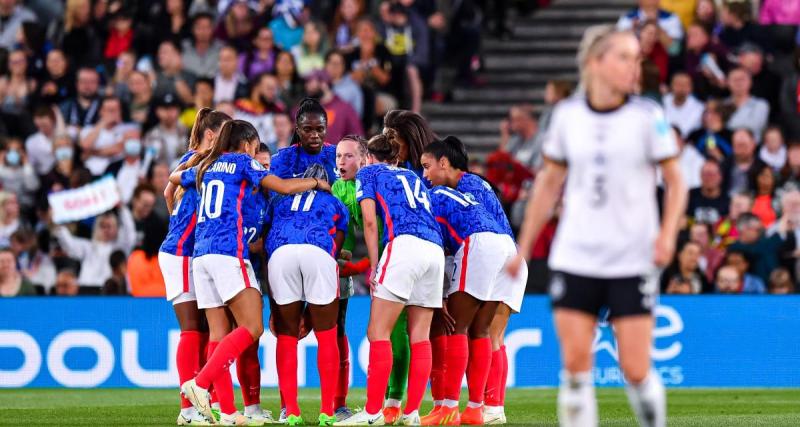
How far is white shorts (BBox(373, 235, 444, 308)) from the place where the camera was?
34.3ft

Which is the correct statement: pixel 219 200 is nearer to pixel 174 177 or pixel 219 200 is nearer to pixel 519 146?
pixel 174 177

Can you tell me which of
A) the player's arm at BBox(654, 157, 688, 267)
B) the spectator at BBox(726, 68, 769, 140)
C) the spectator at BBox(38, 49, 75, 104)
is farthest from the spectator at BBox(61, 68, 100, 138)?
the player's arm at BBox(654, 157, 688, 267)

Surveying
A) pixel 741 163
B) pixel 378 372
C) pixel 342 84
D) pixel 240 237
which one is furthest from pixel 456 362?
pixel 342 84

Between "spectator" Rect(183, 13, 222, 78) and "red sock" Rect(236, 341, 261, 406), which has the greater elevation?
"spectator" Rect(183, 13, 222, 78)

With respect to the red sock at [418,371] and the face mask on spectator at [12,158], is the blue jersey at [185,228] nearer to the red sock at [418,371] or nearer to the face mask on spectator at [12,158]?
the red sock at [418,371]

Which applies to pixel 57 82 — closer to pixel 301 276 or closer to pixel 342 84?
pixel 342 84

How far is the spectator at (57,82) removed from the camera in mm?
20547

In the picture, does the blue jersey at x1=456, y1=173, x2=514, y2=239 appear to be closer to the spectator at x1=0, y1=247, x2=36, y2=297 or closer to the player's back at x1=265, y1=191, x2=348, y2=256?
the player's back at x1=265, y1=191, x2=348, y2=256

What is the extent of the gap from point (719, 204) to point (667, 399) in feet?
12.7

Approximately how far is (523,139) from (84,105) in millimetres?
5828

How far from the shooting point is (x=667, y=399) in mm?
14430

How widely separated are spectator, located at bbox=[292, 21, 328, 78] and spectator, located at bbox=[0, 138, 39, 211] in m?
3.71

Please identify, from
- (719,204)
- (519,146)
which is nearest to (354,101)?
(519,146)

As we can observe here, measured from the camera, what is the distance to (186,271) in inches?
438
